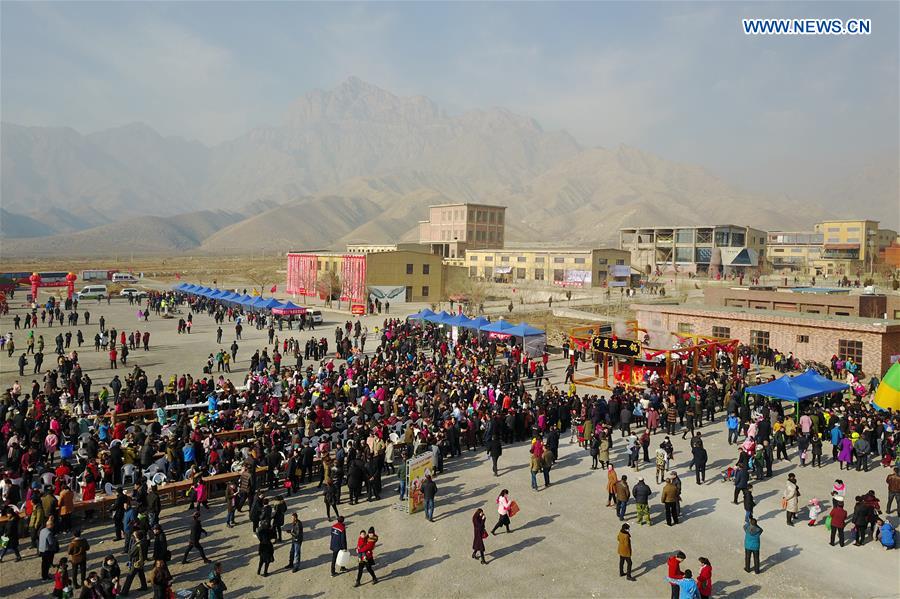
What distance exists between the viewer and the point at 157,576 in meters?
9.94

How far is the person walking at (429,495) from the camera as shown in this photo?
45.2ft

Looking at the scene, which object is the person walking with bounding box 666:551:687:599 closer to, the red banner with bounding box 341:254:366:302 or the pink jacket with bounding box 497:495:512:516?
the pink jacket with bounding box 497:495:512:516

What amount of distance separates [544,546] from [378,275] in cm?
5113

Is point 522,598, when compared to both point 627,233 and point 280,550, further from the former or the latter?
point 627,233

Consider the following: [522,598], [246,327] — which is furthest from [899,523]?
[246,327]

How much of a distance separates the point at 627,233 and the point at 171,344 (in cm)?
7710

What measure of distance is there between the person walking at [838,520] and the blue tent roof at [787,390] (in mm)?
7876

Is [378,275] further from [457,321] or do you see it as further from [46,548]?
[46,548]

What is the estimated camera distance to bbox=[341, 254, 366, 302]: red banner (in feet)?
203

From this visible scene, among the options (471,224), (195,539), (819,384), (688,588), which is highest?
(471,224)

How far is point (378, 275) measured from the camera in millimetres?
62594

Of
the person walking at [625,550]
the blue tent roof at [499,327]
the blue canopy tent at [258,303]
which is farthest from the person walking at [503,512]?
the blue canopy tent at [258,303]

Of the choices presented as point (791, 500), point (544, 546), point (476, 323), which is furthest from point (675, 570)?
point (476, 323)

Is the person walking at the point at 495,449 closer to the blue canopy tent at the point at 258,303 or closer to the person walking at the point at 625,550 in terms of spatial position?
the person walking at the point at 625,550
